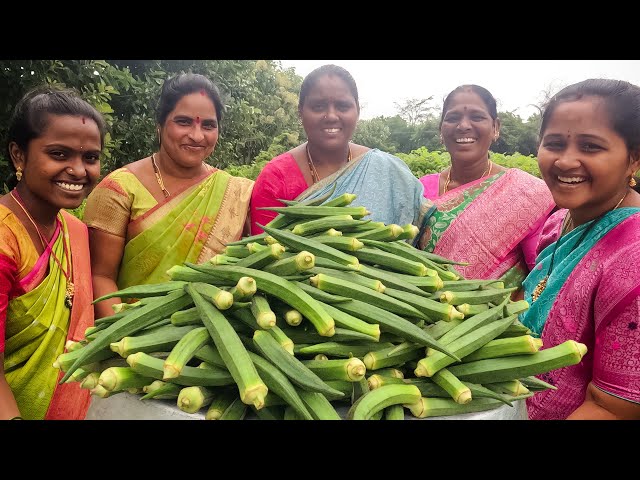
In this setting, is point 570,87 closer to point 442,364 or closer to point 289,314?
point 442,364

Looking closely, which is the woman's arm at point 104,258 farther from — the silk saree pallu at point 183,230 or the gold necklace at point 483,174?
the gold necklace at point 483,174

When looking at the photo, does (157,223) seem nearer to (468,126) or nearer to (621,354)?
(468,126)

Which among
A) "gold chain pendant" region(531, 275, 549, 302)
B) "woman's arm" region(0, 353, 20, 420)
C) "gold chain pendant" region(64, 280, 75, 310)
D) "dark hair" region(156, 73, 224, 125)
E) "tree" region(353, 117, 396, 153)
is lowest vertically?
"woman's arm" region(0, 353, 20, 420)

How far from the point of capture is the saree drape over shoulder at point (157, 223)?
3131mm

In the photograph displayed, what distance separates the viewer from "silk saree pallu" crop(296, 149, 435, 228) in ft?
10.9

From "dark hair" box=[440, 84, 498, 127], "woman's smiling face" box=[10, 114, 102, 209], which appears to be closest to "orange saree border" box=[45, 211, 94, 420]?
"woman's smiling face" box=[10, 114, 102, 209]

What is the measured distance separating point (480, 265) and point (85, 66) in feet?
14.8

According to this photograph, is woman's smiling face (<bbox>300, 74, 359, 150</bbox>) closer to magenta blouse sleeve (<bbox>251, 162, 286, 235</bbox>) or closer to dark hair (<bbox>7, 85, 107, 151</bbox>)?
magenta blouse sleeve (<bbox>251, 162, 286, 235</bbox>)

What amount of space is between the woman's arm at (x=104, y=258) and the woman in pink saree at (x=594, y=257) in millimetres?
2299

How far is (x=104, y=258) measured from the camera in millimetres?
3131

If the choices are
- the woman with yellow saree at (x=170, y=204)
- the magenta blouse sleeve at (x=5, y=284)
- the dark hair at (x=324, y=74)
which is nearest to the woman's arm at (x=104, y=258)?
the woman with yellow saree at (x=170, y=204)

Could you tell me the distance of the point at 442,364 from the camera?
1.50m
